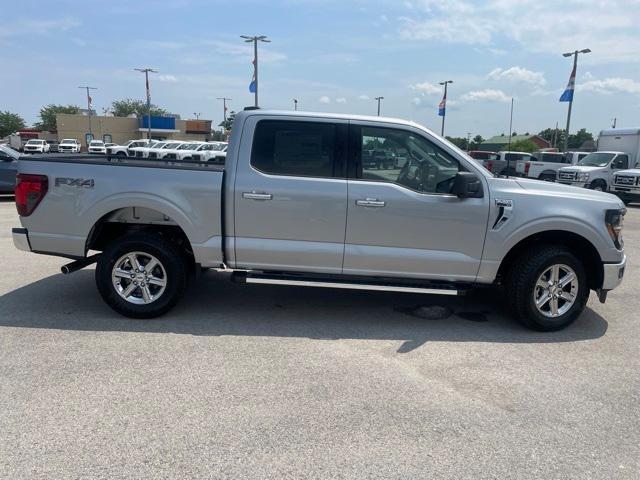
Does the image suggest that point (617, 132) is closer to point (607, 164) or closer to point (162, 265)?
point (607, 164)

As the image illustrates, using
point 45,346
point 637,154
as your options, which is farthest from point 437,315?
point 637,154

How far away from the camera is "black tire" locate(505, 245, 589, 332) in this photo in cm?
495

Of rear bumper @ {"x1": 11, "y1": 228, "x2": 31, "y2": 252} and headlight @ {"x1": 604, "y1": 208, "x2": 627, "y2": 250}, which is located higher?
headlight @ {"x1": 604, "y1": 208, "x2": 627, "y2": 250}

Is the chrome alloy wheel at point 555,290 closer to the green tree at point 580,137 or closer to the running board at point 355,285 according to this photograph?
the running board at point 355,285

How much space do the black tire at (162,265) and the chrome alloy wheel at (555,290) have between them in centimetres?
348

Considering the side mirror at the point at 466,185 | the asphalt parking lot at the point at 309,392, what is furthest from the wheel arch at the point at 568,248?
the side mirror at the point at 466,185

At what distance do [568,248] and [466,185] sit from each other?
136 cm

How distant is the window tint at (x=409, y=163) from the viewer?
193 inches

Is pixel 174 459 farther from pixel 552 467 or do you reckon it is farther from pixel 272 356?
pixel 552 467

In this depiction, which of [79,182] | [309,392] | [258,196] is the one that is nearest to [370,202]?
[258,196]

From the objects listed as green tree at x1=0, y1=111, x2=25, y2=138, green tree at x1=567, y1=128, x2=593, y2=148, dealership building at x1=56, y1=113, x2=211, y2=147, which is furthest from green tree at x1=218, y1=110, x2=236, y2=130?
green tree at x1=567, y1=128, x2=593, y2=148

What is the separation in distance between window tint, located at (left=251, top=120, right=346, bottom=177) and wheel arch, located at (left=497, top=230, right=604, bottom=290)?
1.92m

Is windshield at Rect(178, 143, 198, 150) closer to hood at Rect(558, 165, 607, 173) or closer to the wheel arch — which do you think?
hood at Rect(558, 165, 607, 173)

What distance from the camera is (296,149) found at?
195 inches
